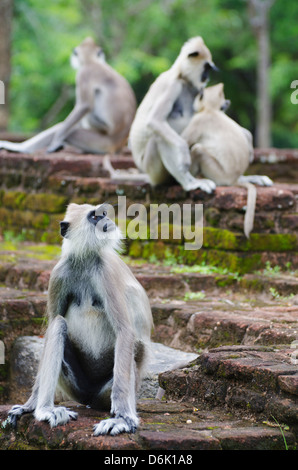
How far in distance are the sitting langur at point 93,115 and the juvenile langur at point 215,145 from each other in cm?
256

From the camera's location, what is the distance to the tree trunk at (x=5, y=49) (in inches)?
475

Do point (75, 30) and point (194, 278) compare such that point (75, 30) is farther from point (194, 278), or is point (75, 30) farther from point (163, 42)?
point (194, 278)

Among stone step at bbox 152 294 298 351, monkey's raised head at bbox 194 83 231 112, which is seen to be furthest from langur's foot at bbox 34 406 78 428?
monkey's raised head at bbox 194 83 231 112

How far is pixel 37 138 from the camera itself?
945 cm

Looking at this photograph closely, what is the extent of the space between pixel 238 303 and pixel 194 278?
0.55 meters

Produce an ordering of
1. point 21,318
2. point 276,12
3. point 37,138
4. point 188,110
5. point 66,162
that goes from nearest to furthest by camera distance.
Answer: point 21,318 < point 188,110 < point 66,162 < point 37,138 < point 276,12

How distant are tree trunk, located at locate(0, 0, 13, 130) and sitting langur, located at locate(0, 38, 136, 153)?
2493 millimetres

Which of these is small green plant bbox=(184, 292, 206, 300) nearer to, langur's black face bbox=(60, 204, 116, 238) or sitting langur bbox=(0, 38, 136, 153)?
langur's black face bbox=(60, 204, 116, 238)

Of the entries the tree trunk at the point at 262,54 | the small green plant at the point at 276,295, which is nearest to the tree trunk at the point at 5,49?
the tree trunk at the point at 262,54

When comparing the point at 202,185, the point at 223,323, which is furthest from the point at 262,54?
the point at 223,323

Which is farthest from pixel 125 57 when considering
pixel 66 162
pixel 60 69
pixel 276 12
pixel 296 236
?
pixel 296 236

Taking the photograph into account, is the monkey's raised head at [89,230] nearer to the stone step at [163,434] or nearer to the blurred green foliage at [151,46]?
the stone step at [163,434]

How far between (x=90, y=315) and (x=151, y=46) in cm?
1793

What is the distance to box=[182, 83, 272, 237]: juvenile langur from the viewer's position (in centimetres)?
692
